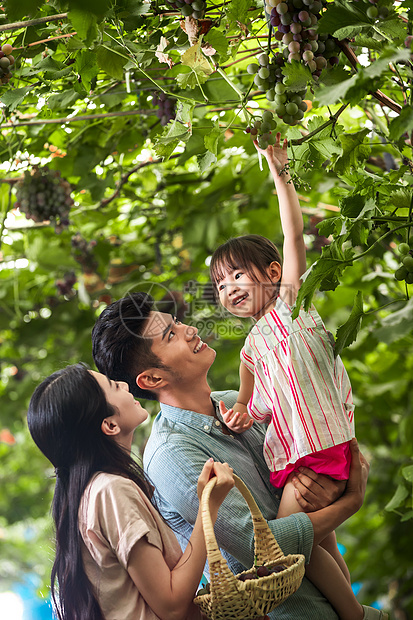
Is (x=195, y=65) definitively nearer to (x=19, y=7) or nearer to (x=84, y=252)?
(x=19, y=7)

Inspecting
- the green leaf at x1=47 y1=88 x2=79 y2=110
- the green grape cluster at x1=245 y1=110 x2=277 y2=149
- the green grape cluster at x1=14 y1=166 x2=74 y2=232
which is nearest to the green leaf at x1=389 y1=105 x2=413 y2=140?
the green grape cluster at x1=245 y1=110 x2=277 y2=149

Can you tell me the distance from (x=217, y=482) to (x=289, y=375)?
8.2 inches

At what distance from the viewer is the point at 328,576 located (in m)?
0.91

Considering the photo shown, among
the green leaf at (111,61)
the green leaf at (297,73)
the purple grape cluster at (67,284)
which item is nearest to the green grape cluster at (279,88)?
the green leaf at (297,73)

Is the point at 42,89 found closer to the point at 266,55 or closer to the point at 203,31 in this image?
the point at 203,31

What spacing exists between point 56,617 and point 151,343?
0.41 meters

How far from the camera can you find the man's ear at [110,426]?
0.89m

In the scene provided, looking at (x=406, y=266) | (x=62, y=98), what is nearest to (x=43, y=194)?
(x=62, y=98)

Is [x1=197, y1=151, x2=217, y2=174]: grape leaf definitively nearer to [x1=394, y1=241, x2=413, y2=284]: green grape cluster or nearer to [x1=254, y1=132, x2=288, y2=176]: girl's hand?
[x1=254, y1=132, x2=288, y2=176]: girl's hand

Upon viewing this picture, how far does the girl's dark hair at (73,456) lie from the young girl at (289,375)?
0.66 ft

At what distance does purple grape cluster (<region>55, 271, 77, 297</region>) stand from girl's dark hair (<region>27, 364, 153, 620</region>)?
1.02m

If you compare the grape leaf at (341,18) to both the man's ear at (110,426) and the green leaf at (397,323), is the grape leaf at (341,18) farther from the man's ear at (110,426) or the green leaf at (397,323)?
the man's ear at (110,426)

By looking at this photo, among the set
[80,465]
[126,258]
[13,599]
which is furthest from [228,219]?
[13,599]

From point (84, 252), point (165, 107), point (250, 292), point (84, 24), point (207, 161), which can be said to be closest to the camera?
point (84, 24)
